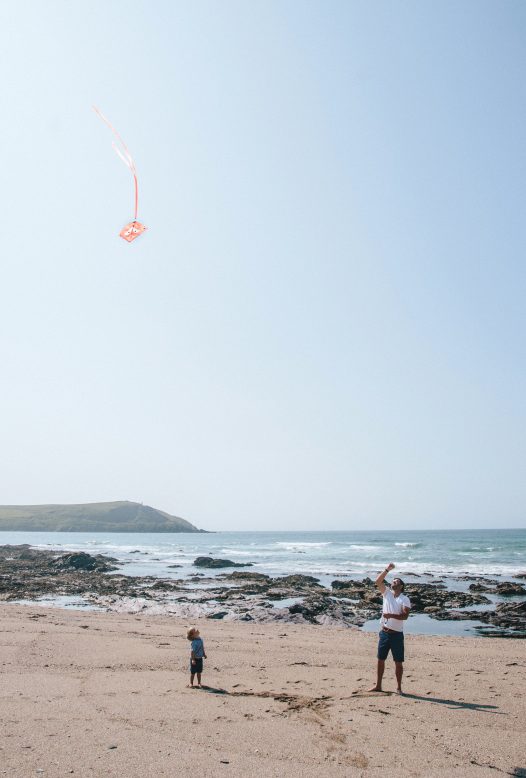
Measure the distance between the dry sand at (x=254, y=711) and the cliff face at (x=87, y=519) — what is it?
172669 mm

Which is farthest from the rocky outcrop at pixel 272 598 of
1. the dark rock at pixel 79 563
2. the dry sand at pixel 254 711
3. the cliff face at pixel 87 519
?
the cliff face at pixel 87 519

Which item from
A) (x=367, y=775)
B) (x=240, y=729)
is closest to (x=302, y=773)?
(x=367, y=775)

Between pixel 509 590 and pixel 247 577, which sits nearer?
pixel 509 590

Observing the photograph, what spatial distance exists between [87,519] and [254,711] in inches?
7507

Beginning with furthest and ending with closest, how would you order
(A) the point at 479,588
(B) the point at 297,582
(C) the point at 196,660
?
(B) the point at 297,582
(A) the point at 479,588
(C) the point at 196,660

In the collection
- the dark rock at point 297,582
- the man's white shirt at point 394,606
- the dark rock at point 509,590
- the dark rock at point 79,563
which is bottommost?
the dark rock at point 79,563

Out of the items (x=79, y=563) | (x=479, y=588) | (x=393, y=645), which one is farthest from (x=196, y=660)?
(x=79, y=563)

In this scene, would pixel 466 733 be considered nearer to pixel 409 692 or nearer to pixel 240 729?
pixel 409 692

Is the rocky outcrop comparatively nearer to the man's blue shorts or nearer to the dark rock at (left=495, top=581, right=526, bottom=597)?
the dark rock at (left=495, top=581, right=526, bottom=597)

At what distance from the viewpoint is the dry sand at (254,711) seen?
5.84 metres

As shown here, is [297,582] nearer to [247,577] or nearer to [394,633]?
[247,577]

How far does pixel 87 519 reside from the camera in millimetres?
182750

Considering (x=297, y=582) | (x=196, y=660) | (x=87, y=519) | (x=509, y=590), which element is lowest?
(x=87, y=519)

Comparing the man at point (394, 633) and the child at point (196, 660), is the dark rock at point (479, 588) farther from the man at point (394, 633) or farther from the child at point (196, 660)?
the child at point (196, 660)
